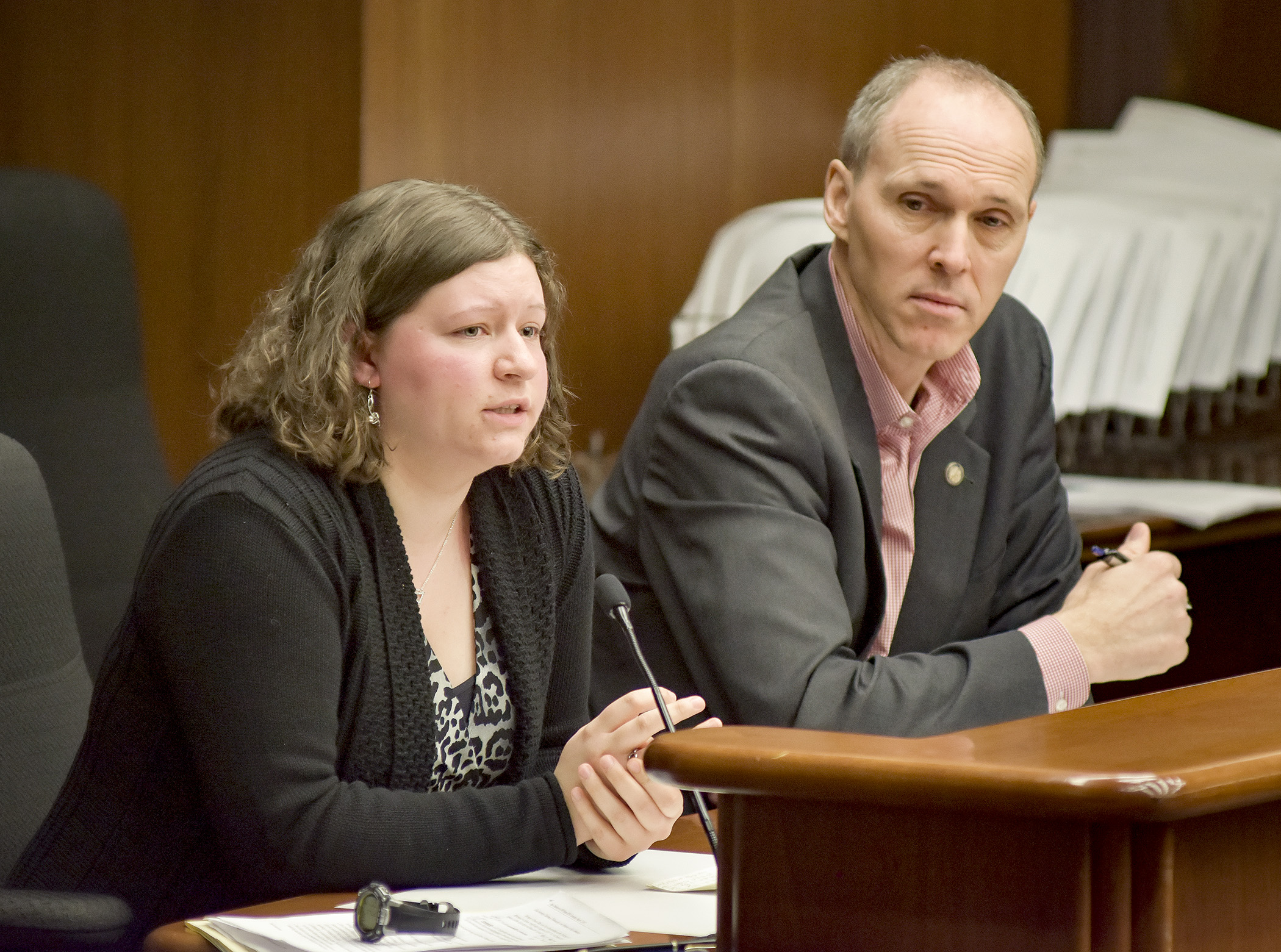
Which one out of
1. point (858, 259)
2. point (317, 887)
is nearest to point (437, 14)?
point (858, 259)

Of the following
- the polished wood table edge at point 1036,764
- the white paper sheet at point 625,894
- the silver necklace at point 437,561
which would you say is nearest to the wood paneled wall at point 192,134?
the silver necklace at point 437,561

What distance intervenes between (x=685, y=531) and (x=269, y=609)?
0.52 meters

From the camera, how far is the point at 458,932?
1097 millimetres

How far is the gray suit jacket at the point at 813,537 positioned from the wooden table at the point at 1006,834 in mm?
677

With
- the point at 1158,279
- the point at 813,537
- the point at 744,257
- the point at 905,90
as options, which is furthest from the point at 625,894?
the point at 1158,279

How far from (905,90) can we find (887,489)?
0.44 m

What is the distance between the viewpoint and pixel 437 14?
2637mm

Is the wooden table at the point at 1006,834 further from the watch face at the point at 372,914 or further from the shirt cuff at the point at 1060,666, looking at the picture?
the shirt cuff at the point at 1060,666

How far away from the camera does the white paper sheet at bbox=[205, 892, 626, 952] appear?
104cm

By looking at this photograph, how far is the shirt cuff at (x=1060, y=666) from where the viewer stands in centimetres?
164

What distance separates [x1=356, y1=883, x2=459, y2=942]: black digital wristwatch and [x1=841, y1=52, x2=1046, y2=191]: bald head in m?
1.07

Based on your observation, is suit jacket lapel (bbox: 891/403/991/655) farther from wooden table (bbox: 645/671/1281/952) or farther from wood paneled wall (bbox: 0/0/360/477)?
wood paneled wall (bbox: 0/0/360/477)

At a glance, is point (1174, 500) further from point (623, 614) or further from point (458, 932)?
point (458, 932)

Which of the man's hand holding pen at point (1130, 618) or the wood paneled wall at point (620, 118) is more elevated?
the wood paneled wall at point (620, 118)
